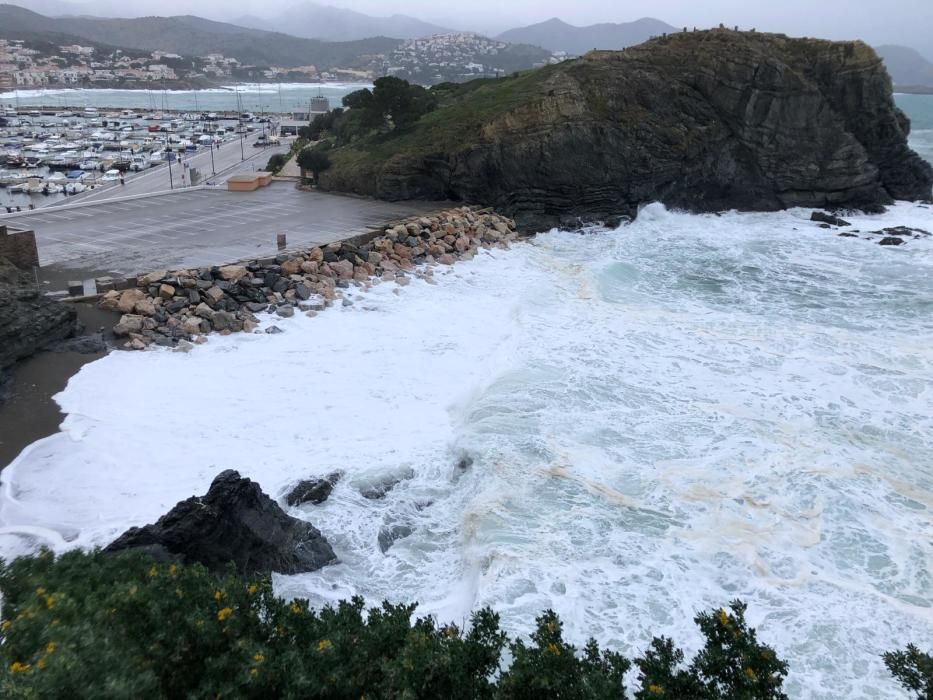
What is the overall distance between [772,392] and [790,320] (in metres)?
4.92

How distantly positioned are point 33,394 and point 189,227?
9.86 meters

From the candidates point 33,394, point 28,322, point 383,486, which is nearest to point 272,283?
point 28,322

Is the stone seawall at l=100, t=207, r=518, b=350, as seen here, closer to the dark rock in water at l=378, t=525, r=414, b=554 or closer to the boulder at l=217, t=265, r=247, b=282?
the boulder at l=217, t=265, r=247, b=282

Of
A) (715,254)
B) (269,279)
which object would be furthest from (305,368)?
(715,254)

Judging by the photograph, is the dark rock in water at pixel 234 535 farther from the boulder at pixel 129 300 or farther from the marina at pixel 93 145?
the marina at pixel 93 145

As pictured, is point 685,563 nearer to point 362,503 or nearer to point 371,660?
point 362,503

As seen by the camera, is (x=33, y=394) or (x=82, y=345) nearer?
(x=33, y=394)

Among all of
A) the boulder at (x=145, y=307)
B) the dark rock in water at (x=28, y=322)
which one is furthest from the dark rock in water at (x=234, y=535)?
the boulder at (x=145, y=307)

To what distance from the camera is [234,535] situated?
7098 millimetres

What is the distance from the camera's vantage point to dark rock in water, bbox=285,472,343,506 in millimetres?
8547

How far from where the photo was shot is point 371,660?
4270 millimetres

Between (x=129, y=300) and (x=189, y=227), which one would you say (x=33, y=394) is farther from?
(x=189, y=227)

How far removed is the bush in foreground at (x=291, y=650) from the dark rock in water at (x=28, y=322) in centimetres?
749

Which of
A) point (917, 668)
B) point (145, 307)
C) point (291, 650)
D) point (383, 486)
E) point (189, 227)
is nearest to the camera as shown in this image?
point (917, 668)
